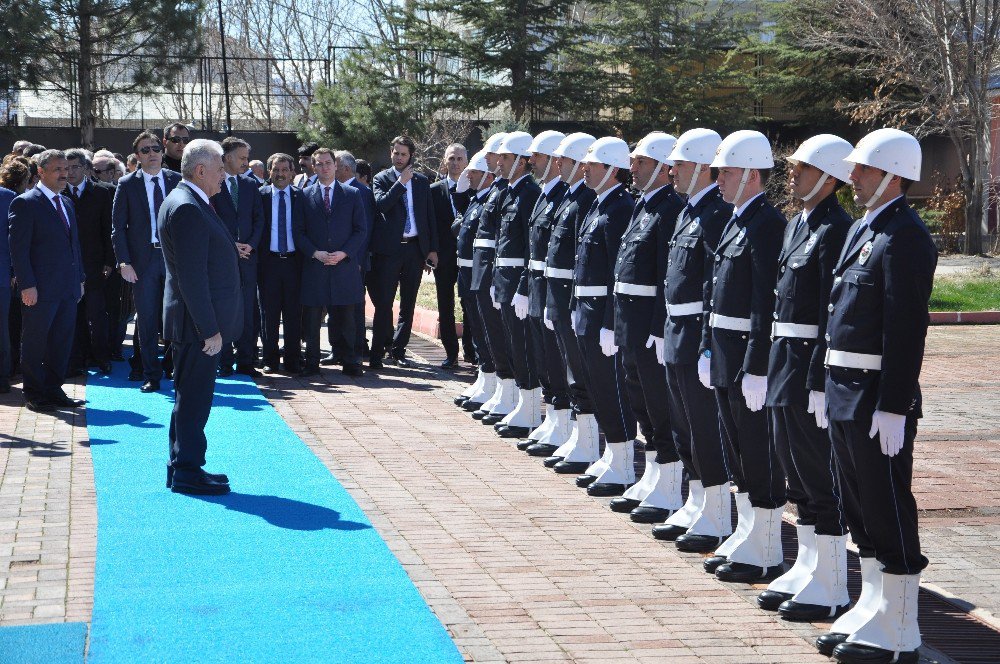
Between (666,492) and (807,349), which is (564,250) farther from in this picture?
(807,349)

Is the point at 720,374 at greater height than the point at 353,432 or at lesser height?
greater

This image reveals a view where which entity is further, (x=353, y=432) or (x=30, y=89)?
(x=30, y=89)

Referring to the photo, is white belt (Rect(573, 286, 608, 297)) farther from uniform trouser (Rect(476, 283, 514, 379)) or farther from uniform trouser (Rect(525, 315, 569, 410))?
uniform trouser (Rect(476, 283, 514, 379))

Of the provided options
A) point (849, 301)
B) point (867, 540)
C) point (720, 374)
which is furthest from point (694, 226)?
point (867, 540)

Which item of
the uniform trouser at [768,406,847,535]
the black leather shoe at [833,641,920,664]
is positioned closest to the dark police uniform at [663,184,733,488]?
the uniform trouser at [768,406,847,535]

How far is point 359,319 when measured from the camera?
1348 cm

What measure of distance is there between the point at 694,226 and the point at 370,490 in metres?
2.87

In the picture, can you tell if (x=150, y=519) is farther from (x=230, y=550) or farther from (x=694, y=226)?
(x=694, y=226)

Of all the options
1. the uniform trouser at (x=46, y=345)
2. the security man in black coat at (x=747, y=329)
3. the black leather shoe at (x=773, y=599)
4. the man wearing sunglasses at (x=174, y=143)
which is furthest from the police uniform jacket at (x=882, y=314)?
the man wearing sunglasses at (x=174, y=143)

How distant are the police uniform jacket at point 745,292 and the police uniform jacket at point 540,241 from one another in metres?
2.93

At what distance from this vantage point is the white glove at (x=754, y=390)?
6246 mm

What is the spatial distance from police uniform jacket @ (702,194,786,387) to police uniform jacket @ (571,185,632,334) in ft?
6.05

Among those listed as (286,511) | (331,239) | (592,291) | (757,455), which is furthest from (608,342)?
Result: (331,239)

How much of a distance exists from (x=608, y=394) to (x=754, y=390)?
2322 millimetres
